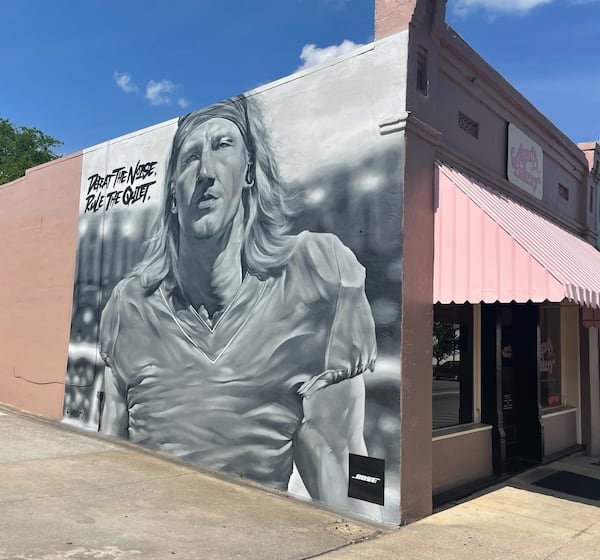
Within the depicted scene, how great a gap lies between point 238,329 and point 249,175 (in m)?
2.17

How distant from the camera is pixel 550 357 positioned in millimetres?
11156

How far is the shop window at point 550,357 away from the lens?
1078 cm

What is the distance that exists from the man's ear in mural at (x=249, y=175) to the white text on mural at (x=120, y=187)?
232 cm

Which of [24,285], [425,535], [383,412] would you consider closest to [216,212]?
[383,412]

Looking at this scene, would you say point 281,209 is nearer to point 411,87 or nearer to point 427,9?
point 411,87

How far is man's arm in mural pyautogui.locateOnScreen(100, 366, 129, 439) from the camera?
9.91 metres

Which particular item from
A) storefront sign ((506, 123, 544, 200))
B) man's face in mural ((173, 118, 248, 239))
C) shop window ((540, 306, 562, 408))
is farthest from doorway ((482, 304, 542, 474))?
man's face in mural ((173, 118, 248, 239))

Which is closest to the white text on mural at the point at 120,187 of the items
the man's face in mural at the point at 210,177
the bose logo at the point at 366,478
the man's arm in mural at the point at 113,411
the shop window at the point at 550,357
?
the man's face in mural at the point at 210,177

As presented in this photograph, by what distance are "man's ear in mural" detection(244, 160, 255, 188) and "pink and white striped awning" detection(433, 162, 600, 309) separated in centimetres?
265

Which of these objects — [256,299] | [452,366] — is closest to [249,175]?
[256,299]

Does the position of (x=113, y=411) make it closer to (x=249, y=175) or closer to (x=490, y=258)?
(x=249, y=175)

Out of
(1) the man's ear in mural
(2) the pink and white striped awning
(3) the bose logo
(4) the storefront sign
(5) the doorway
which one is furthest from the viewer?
(5) the doorway

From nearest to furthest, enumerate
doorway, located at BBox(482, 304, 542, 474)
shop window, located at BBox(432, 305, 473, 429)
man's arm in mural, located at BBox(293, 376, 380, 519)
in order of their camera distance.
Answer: man's arm in mural, located at BBox(293, 376, 380, 519) < shop window, located at BBox(432, 305, 473, 429) < doorway, located at BBox(482, 304, 542, 474)

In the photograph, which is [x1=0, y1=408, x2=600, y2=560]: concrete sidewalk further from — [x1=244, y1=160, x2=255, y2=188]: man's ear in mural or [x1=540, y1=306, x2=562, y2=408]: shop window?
[x1=244, y1=160, x2=255, y2=188]: man's ear in mural
